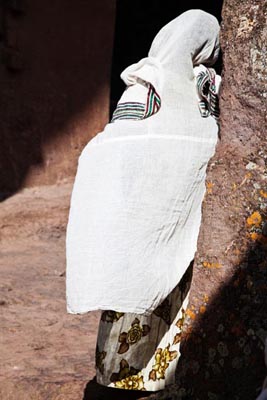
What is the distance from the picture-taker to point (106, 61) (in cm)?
834

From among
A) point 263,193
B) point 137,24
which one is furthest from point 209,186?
point 137,24

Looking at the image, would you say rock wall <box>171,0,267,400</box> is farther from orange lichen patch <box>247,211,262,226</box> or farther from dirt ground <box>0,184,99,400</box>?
dirt ground <box>0,184,99,400</box>

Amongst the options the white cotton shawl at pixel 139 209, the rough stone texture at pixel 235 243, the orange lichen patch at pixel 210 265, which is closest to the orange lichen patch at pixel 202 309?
the rough stone texture at pixel 235 243

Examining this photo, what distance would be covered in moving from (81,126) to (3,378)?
4080 millimetres

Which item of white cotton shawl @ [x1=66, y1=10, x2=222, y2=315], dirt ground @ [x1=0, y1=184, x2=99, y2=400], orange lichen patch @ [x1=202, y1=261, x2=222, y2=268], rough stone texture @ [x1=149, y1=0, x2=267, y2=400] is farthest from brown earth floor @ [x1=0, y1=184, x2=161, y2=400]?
orange lichen patch @ [x1=202, y1=261, x2=222, y2=268]

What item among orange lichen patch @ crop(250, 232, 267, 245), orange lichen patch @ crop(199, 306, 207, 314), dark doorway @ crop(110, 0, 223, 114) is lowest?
dark doorway @ crop(110, 0, 223, 114)

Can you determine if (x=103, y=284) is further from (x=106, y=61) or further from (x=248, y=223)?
(x=106, y=61)

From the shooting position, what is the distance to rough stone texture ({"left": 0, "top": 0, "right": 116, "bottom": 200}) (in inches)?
312

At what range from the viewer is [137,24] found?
1108 cm

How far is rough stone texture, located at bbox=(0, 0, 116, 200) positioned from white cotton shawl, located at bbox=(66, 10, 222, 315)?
161 inches

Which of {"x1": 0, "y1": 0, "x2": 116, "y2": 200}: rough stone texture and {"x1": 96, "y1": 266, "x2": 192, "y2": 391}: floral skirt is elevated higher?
{"x1": 96, "y1": 266, "x2": 192, "y2": 391}: floral skirt

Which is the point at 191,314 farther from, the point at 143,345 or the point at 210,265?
the point at 143,345

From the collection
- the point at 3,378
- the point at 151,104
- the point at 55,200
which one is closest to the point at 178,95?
the point at 151,104

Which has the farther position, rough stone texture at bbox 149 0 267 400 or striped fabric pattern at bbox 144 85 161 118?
striped fabric pattern at bbox 144 85 161 118
